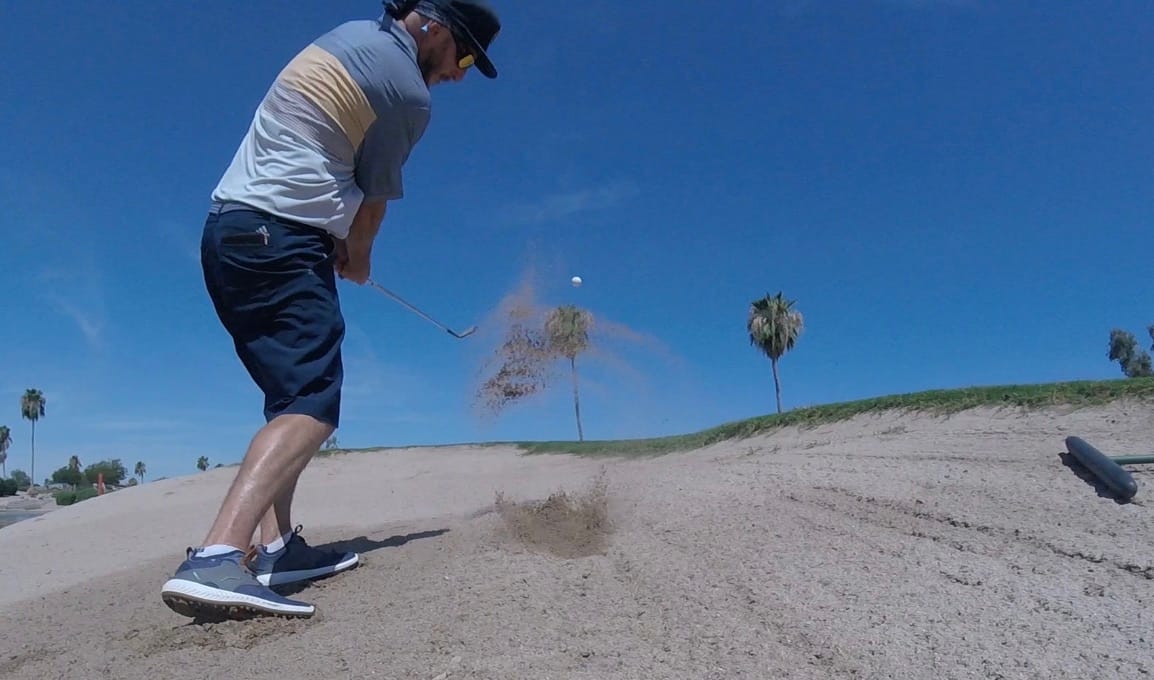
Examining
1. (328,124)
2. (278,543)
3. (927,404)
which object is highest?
(328,124)

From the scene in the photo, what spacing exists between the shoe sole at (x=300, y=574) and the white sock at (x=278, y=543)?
96mm

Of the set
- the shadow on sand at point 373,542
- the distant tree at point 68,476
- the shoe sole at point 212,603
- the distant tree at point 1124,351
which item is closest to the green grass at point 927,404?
the shadow on sand at point 373,542

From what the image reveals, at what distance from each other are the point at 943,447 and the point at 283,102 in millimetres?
4460

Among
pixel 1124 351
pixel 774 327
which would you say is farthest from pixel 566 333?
pixel 1124 351

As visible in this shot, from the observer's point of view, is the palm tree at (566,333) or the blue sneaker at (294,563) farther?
the palm tree at (566,333)

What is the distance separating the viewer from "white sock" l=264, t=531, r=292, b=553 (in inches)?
118

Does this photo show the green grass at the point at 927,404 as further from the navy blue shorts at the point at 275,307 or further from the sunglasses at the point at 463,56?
the navy blue shorts at the point at 275,307

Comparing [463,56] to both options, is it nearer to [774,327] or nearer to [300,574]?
[300,574]

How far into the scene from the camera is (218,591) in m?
2.14

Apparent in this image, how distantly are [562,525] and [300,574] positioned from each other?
120 centimetres

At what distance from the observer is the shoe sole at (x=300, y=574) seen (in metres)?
2.92

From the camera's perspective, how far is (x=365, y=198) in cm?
282

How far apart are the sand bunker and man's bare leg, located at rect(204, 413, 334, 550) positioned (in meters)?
1.16

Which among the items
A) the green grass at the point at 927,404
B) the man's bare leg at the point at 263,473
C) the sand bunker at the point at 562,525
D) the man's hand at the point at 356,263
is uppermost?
the man's hand at the point at 356,263
